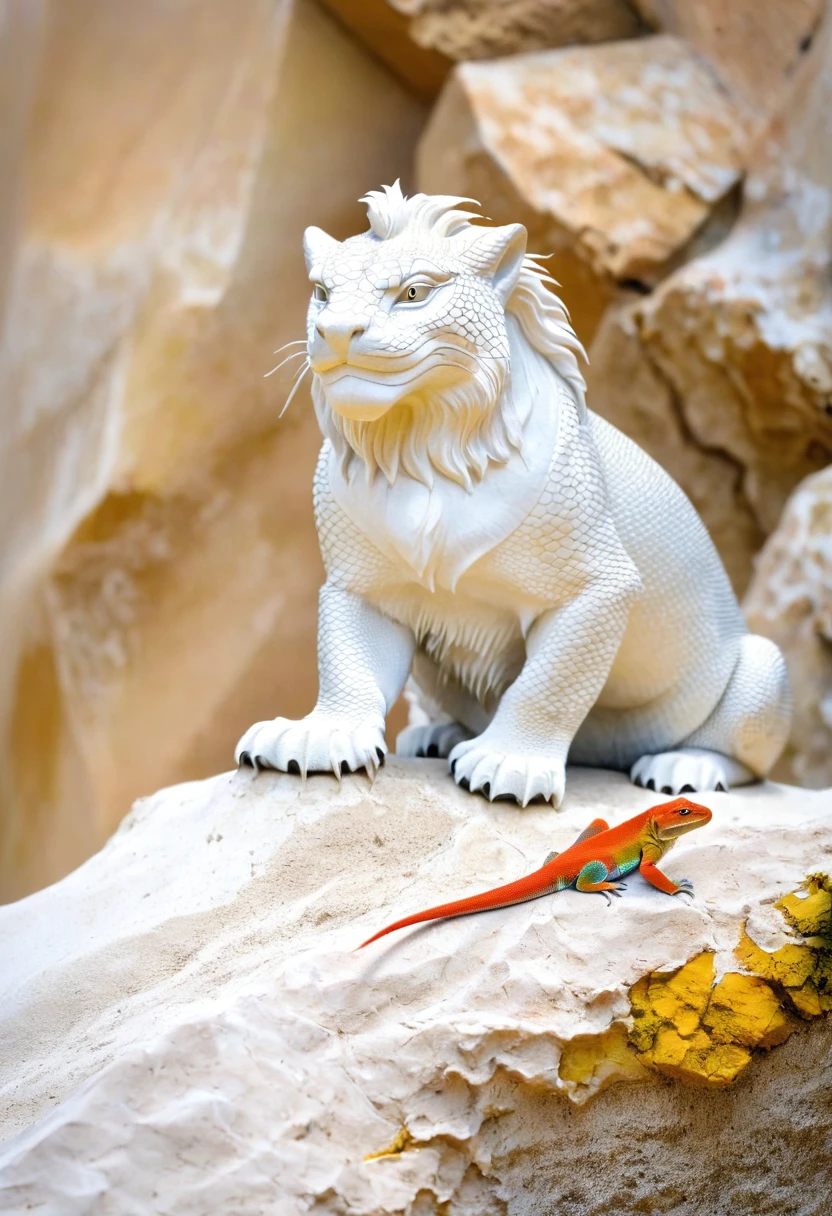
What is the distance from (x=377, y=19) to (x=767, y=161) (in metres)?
1.37

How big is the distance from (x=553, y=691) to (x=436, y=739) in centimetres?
50

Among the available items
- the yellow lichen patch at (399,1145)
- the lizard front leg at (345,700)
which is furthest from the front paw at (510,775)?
the yellow lichen patch at (399,1145)

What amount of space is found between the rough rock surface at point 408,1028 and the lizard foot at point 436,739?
48 cm

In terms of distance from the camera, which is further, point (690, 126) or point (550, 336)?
point (690, 126)

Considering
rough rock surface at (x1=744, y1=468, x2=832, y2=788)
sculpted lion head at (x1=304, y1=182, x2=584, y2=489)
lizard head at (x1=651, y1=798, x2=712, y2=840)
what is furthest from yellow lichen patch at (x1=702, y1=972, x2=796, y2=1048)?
rough rock surface at (x1=744, y1=468, x2=832, y2=788)

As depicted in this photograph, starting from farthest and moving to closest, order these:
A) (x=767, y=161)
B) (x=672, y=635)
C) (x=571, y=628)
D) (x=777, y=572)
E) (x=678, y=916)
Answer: (x=767, y=161), (x=777, y=572), (x=672, y=635), (x=571, y=628), (x=678, y=916)

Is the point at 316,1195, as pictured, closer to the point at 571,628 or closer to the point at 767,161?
the point at 571,628

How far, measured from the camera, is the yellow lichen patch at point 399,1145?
1.62 metres

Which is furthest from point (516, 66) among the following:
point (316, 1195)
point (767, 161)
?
point (316, 1195)

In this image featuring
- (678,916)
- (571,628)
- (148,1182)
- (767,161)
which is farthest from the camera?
(767,161)

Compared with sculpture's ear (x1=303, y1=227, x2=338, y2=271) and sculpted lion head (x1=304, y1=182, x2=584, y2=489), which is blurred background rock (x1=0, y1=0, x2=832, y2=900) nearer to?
sculpted lion head (x1=304, y1=182, x2=584, y2=489)

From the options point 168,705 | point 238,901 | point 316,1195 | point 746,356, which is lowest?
point 168,705

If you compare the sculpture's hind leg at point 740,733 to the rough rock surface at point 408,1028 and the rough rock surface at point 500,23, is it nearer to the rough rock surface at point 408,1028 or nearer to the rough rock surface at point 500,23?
the rough rock surface at point 408,1028

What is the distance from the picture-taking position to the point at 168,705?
14.9ft
